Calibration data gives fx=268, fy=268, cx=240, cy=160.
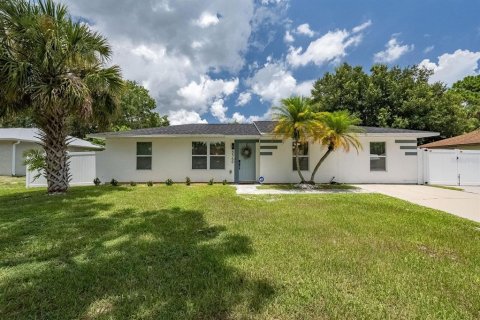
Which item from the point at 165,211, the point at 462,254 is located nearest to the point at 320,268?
the point at 462,254

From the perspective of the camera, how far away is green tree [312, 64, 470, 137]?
23375 mm

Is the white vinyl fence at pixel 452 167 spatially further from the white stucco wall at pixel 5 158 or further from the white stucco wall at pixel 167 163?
the white stucco wall at pixel 5 158

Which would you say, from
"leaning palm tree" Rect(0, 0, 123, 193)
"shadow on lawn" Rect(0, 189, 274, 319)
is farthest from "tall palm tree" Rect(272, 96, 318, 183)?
"shadow on lawn" Rect(0, 189, 274, 319)

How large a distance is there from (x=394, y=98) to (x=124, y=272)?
27028 millimetres

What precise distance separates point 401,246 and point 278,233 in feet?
6.85

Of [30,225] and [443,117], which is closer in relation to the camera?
[30,225]

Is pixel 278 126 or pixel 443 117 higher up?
pixel 443 117

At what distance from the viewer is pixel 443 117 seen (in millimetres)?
23344

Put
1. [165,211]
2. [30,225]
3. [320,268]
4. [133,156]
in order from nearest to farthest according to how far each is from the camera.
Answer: [320,268] → [30,225] → [165,211] → [133,156]

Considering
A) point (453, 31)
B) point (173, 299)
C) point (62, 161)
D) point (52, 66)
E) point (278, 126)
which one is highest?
point (453, 31)

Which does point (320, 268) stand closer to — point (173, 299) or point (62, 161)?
point (173, 299)

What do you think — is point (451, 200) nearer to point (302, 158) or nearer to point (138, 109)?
point (302, 158)

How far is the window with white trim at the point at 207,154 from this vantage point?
567 inches

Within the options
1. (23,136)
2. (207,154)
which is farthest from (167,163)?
(23,136)
